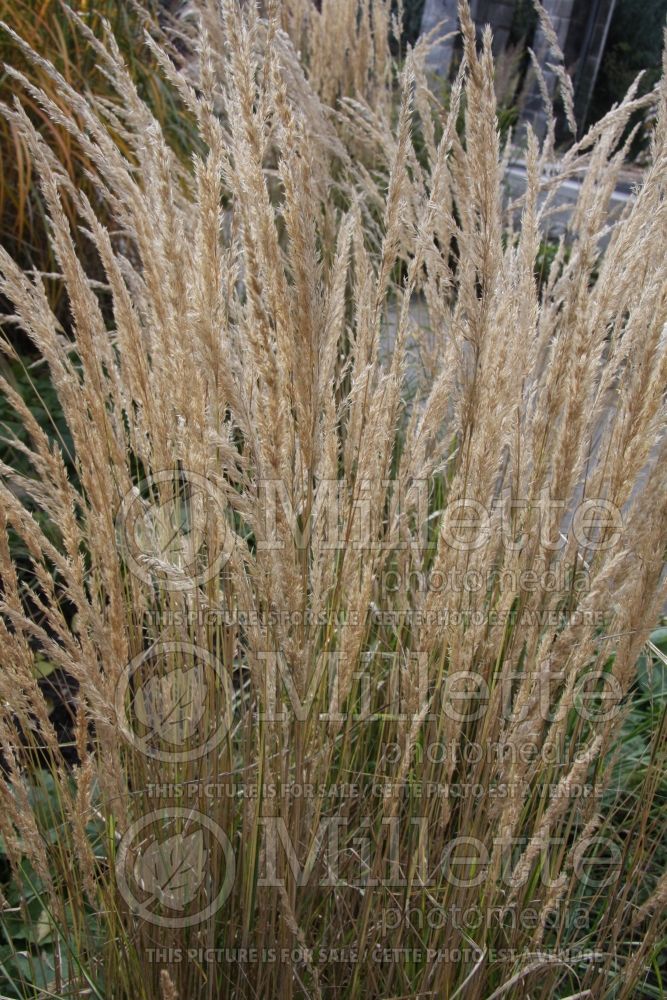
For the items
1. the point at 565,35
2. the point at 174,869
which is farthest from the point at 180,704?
the point at 565,35

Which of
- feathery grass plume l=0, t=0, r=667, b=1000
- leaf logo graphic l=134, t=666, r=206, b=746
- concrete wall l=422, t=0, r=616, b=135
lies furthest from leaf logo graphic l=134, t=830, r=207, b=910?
concrete wall l=422, t=0, r=616, b=135

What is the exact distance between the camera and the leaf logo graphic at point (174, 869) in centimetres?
117

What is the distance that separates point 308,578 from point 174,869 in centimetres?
45

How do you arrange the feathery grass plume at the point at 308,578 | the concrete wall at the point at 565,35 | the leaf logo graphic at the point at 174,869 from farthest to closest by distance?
the concrete wall at the point at 565,35, the leaf logo graphic at the point at 174,869, the feathery grass plume at the point at 308,578

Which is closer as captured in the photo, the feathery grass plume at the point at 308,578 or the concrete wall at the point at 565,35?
the feathery grass plume at the point at 308,578

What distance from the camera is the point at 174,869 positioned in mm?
1184

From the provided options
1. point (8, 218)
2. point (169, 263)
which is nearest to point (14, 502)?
point (169, 263)

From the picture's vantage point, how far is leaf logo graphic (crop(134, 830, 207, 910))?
3.85 ft

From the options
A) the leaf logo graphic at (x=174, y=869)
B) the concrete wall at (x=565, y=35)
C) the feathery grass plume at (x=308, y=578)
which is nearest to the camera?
the feathery grass plume at (x=308, y=578)

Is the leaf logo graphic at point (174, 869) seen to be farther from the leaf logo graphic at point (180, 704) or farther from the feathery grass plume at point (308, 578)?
the leaf logo graphic at point (180, 704)

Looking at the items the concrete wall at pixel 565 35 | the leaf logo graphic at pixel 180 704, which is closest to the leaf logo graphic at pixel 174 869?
the leaf logo graphic at pixel 180 704

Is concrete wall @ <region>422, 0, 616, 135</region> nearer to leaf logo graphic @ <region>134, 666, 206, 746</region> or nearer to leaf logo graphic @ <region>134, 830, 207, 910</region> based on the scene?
leaf logo graphic @ <region>134, 666, 206, 746</region>

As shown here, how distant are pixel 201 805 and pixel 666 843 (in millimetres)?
1133

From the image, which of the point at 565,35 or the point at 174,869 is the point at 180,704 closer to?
the point at 174,869
